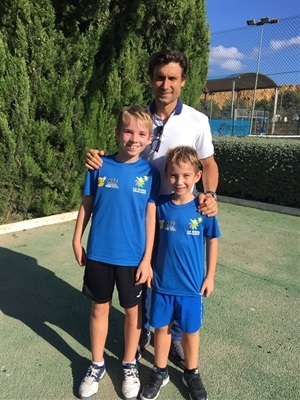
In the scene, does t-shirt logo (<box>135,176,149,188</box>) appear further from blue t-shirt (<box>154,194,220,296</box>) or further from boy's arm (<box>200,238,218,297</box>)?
boy's arm (<box>200,238,218,297</box>)

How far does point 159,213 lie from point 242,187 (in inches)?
227

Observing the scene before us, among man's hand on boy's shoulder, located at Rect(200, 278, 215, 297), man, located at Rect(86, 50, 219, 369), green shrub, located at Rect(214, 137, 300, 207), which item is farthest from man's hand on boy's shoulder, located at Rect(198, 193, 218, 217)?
green shrub, located at Rect(214, 137, 300, 207)

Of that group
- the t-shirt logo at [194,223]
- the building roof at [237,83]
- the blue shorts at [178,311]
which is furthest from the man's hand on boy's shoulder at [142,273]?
the building roof at [237,83]

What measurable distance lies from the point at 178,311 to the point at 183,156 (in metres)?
0.89

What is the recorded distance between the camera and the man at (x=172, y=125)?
2258 mm

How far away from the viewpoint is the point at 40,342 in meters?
2.81

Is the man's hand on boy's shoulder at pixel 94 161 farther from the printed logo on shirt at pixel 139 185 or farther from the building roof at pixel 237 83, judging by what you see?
the building roof at pixel 237 83

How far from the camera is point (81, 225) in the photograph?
230cm

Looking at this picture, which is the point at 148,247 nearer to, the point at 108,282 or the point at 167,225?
the point at 167,225

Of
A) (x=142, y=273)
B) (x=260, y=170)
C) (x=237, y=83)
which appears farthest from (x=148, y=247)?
(x=237, y=83)

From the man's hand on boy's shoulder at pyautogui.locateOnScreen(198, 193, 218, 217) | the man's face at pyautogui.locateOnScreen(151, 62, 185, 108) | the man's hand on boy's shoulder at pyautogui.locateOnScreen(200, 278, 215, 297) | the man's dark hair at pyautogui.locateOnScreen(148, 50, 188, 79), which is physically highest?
the man's dark hair at pyautogui.locateOnScreen(148, 50, 188, 79)

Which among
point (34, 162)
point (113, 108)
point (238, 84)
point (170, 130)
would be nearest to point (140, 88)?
point (113, 108)

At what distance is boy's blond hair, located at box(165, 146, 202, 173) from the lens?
2.13m

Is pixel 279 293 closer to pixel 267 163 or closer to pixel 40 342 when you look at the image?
pixel 40 342
